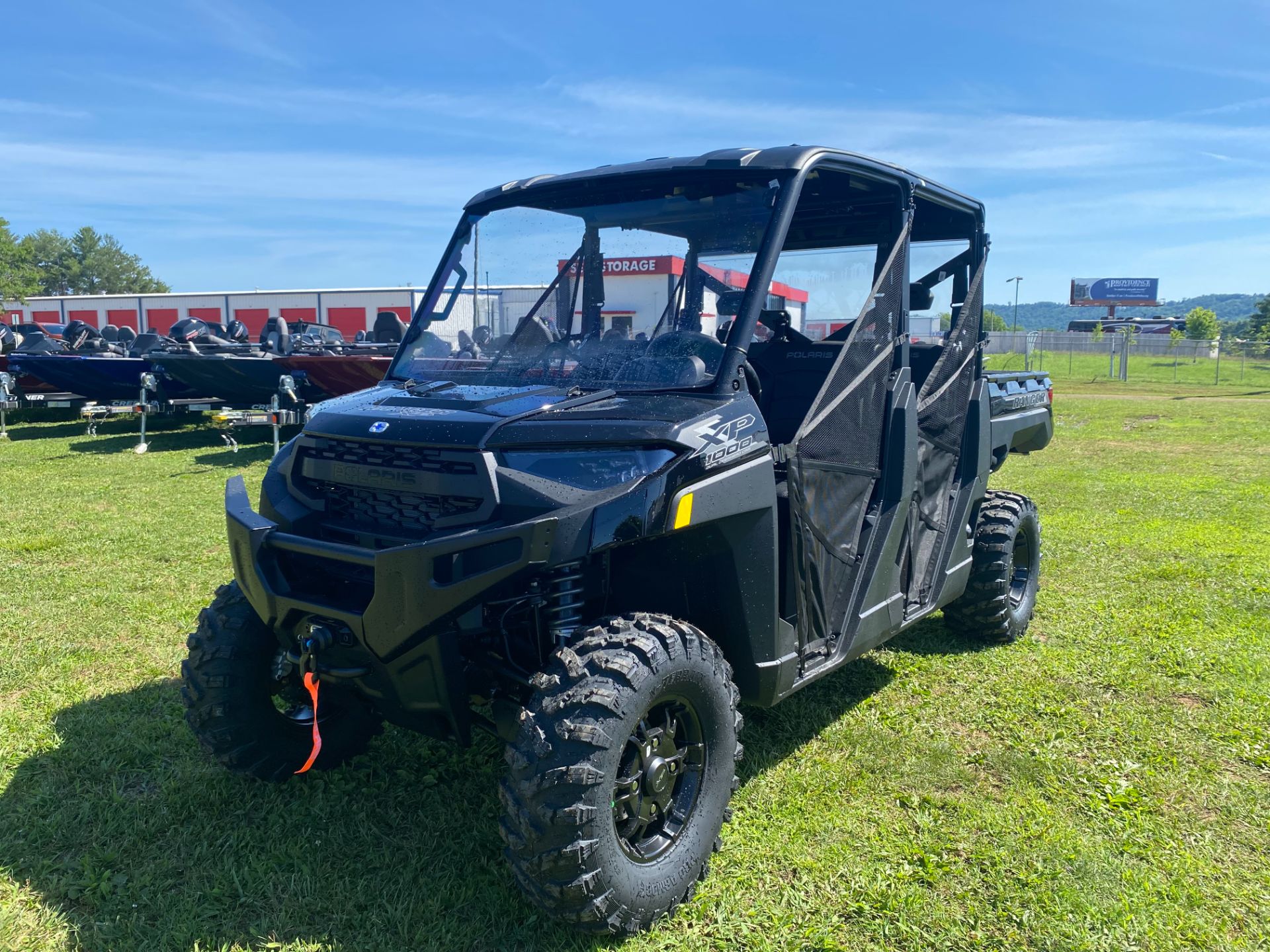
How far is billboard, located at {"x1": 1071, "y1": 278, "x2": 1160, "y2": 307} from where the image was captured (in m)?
117

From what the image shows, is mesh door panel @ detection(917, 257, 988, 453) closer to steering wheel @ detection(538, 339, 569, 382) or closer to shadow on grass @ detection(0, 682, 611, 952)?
steering wheel @ detection(538, 339, 569, 382)

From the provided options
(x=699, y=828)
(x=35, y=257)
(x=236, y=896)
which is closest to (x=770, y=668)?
(x=699, y=828)

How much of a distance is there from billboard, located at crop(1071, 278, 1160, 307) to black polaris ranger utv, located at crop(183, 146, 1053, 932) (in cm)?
12613

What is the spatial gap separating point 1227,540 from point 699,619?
639 cm

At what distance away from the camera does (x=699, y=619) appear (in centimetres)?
323

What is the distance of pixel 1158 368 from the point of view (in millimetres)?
42062

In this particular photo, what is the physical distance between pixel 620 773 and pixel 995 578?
9.78ft

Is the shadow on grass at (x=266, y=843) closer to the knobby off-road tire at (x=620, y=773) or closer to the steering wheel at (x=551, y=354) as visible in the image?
the knobby off-road tire at (x=620, y=773)

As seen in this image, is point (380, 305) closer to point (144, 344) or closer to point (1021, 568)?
point (144, 344)

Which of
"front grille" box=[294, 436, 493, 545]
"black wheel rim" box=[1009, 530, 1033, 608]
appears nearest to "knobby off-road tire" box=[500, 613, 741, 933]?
"front grille" box=[294, 436, 493, 545]

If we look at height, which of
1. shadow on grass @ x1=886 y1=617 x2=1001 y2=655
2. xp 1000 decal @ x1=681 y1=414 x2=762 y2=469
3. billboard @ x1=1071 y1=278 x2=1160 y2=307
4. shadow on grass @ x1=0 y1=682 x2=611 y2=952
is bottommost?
shadow on grass @ x1=0 y1=682 x2=611 y2=952

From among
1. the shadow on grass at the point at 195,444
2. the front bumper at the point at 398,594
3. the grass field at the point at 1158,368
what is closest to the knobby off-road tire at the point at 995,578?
the front bumper at the point at 398,594

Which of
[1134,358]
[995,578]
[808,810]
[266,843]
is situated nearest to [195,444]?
[266,843]

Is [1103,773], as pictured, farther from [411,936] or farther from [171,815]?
[171,815]
